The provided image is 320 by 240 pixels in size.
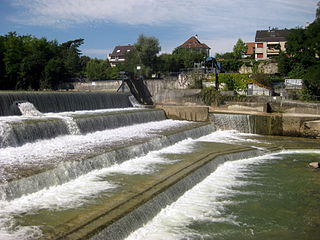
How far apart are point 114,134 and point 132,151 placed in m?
3.37

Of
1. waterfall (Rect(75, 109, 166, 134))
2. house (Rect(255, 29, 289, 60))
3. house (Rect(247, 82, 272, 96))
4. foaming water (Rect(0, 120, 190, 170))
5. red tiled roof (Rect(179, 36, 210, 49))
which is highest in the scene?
red tiled roof (Rect(179, 36, 210, 49))

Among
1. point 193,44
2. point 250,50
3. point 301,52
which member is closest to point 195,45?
point 193,44

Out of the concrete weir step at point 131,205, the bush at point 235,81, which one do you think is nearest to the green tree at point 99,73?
the bush at point 235,81

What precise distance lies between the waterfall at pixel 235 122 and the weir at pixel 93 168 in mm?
1988

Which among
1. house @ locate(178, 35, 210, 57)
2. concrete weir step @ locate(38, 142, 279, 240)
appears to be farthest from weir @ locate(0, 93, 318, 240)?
house @ locate(178, 35, 210, 57)

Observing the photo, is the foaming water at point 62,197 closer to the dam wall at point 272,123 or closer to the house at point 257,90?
the dam wall at point 272,123

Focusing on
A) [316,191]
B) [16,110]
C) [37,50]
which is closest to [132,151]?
[316,191]

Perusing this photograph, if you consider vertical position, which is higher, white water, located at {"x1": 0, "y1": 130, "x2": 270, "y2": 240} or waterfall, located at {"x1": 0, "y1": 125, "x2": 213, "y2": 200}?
waterfall, located at {"x1": 0, "y1": 125, "x2": 213, "y2": 200}

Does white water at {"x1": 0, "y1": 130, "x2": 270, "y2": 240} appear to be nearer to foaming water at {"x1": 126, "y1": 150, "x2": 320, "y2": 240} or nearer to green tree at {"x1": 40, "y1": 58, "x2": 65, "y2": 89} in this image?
foaming water at {"x1": 126, "y1": 150, "x2": 320, "y2": 240}

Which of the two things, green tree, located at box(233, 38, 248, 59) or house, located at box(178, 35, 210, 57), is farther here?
house, located at box(178, 35, 210, 57)

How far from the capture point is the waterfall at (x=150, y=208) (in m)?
6.30

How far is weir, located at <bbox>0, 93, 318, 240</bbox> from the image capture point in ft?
21.4

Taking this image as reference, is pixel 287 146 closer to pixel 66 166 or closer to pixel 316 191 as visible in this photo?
pixel 316 191

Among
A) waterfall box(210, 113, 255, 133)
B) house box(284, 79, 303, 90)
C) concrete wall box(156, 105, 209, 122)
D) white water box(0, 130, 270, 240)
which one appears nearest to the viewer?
white water box(0, 130, 270, 240)
